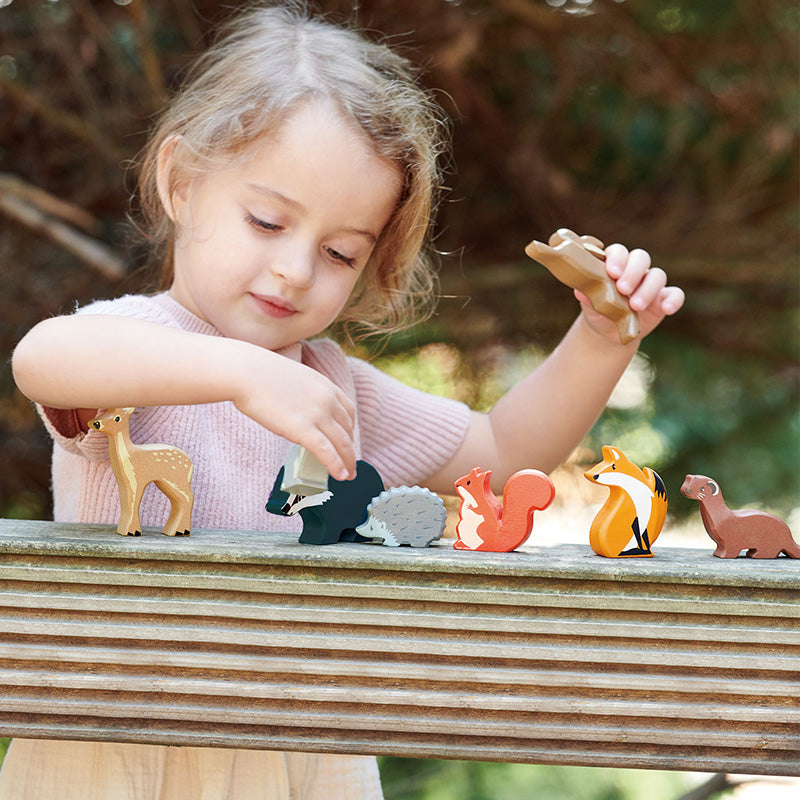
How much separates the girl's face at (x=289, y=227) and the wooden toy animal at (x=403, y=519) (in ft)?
0.93

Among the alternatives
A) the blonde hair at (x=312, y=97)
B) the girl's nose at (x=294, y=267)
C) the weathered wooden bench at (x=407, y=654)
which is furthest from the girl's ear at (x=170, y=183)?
the weathered wooden bench at (x=407, y=654)

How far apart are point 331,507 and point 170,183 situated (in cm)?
56

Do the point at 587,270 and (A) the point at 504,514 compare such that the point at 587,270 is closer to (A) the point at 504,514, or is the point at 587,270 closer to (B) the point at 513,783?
(A) the point at 504,514

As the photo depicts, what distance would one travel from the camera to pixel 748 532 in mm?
821

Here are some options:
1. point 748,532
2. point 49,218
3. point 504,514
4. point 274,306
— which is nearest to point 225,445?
point 274,306

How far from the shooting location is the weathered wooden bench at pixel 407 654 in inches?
26.0

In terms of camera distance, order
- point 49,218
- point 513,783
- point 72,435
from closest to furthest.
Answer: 1. point 72,435
2. point 49,218
3. point 513,783

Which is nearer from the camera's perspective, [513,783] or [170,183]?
[170,183]

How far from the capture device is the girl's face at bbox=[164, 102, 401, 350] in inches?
39.3

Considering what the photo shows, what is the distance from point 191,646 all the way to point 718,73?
195cm

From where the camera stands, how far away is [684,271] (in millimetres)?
2189

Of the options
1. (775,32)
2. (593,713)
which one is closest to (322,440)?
(593,713)

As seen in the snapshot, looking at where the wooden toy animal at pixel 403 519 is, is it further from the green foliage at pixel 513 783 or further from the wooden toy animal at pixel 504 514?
the green foliage at pixel 513 783

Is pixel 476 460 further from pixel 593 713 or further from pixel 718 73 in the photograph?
pixel 718 73
